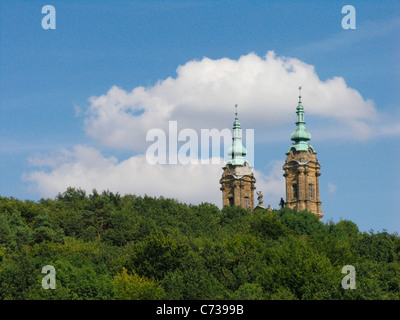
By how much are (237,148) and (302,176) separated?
16.0 meters

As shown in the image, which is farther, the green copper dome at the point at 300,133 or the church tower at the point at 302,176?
the green copper dome at the point at 300,133

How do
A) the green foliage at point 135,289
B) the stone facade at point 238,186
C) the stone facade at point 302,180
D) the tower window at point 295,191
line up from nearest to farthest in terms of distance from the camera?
the green foliage at point 135,289, the stone facade at point 302,180, the tower window at point 295,191, the stone facade at point 238,186

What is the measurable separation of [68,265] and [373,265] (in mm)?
28825

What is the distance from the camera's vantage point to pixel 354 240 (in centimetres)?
10069

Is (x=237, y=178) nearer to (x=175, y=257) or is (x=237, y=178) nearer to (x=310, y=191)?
(x=310, y=191)

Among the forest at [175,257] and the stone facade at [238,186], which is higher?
the stone facade at [238,186]

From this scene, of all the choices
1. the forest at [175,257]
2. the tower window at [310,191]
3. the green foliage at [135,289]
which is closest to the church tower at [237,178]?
the tower window at [310,191]

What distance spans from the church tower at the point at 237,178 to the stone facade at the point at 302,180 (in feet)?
27.1

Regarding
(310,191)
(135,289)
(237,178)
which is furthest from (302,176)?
(135,289)

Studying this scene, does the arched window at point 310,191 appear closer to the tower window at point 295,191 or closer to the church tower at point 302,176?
the church tower at point 302,176

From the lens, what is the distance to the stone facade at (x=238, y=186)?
140 metres
